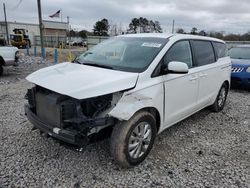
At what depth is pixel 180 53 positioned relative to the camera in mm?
3850

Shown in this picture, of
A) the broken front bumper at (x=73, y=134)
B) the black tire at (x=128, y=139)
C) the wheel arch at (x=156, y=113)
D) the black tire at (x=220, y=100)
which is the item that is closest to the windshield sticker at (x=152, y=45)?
the wheel arch at (x=156, y=113)

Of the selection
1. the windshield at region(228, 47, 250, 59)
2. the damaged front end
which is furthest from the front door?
the windshield at region(228, 47, 250, 59)

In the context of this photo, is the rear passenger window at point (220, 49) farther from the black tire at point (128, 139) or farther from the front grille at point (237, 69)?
the black tire at point (128, 139)

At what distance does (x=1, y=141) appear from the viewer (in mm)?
3771

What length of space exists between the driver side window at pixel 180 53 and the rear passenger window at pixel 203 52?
0.24m

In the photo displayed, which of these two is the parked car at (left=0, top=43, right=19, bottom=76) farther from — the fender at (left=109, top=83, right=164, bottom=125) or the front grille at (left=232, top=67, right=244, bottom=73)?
the front grille at (left=232, top=67, right=244, bottom=73)

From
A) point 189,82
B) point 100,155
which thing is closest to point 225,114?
point 189,82

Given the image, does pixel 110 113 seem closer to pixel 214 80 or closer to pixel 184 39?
pixel 184 39

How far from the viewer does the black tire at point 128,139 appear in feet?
9.40

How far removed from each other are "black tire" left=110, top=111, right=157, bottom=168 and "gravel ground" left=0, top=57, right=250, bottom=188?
6.1 inches

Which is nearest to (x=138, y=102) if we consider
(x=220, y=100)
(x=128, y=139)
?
(x=128, y=139)

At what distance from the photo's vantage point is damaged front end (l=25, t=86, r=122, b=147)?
8.96 feet

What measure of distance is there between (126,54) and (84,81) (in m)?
1.07

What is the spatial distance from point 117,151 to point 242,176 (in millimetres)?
1618
